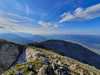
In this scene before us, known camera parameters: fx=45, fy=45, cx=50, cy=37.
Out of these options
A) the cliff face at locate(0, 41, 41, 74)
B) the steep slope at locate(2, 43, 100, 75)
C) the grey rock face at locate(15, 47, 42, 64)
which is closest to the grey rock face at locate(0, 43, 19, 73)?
the cliff face at locate(0, 41, 41, 74)

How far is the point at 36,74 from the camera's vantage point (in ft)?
30.1

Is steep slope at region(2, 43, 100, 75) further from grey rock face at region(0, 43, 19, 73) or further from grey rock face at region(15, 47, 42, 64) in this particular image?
grey rock face at region(0, 43, 19, 73)

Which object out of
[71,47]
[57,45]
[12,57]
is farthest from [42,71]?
[71,47]

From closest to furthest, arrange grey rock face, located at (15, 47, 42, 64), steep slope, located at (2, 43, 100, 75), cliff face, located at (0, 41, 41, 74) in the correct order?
steep slope, located at (2, 43, 100, 75), grey rock face, located at (15, 47, 42, 64), cliff face, located at (0, 41, 41, 74)

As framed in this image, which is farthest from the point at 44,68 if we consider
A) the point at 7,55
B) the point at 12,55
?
the point at 7,55

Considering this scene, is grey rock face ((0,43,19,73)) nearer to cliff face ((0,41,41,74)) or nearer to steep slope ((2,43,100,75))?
cliff face ((0,41,41,74))

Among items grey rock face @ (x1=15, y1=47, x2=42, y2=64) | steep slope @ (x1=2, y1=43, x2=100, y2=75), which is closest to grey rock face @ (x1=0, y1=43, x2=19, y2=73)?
grey rock face @ (x1=15, y1=47, x2=42, y2=64)

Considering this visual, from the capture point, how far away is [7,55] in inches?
990

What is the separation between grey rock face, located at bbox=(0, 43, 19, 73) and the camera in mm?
23172

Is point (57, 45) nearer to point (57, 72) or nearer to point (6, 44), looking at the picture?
point (6, 44)

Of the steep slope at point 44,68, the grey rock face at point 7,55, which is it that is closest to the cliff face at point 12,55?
the grey rock face at point 7,55

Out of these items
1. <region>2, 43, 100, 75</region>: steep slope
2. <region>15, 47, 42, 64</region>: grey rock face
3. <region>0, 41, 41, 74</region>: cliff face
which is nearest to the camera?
<region>2, 43, 100, 75</region>: steep slope

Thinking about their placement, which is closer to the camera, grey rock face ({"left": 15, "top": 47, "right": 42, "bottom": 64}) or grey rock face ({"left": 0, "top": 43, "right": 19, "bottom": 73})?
grey rock face ({"left": 15, "top": 47, "right": 42, "bottom": 64})

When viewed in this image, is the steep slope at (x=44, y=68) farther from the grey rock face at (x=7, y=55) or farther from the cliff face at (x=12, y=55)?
the grey rock face at (x=7, y=55)
